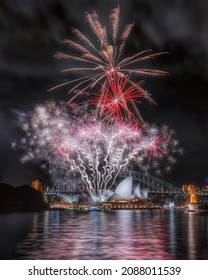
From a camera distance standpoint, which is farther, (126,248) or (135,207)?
(135,207)

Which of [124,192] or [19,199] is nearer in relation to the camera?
[19,199]

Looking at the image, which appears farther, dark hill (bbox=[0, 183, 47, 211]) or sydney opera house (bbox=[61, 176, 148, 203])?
sydney opera house (bbox=[61, 176, 148, 203])

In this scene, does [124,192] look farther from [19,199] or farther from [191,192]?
[19,199]

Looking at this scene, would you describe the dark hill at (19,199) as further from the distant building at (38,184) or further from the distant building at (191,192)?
the distant building at (191,192)

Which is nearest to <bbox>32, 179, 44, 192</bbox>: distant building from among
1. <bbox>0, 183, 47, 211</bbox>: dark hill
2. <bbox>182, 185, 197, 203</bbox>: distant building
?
<bbox>0, 183, 47, 211</bbox>: dark hill

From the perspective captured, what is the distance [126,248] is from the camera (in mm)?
27156

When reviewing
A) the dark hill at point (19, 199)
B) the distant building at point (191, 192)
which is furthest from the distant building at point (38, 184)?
the distant building at point (191, 192)

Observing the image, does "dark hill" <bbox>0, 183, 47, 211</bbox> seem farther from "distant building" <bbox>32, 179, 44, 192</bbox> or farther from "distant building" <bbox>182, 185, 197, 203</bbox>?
"distant building" <bbox>182, 185, 197, 203</bbox>

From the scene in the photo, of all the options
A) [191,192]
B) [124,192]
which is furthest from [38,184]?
[191,192]

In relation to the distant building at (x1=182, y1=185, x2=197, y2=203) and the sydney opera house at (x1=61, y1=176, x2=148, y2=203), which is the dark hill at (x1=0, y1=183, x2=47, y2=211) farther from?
the distant building at (x1=182, y1=185, x2=197, y2=203)

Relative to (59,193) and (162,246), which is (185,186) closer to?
(59,193)
